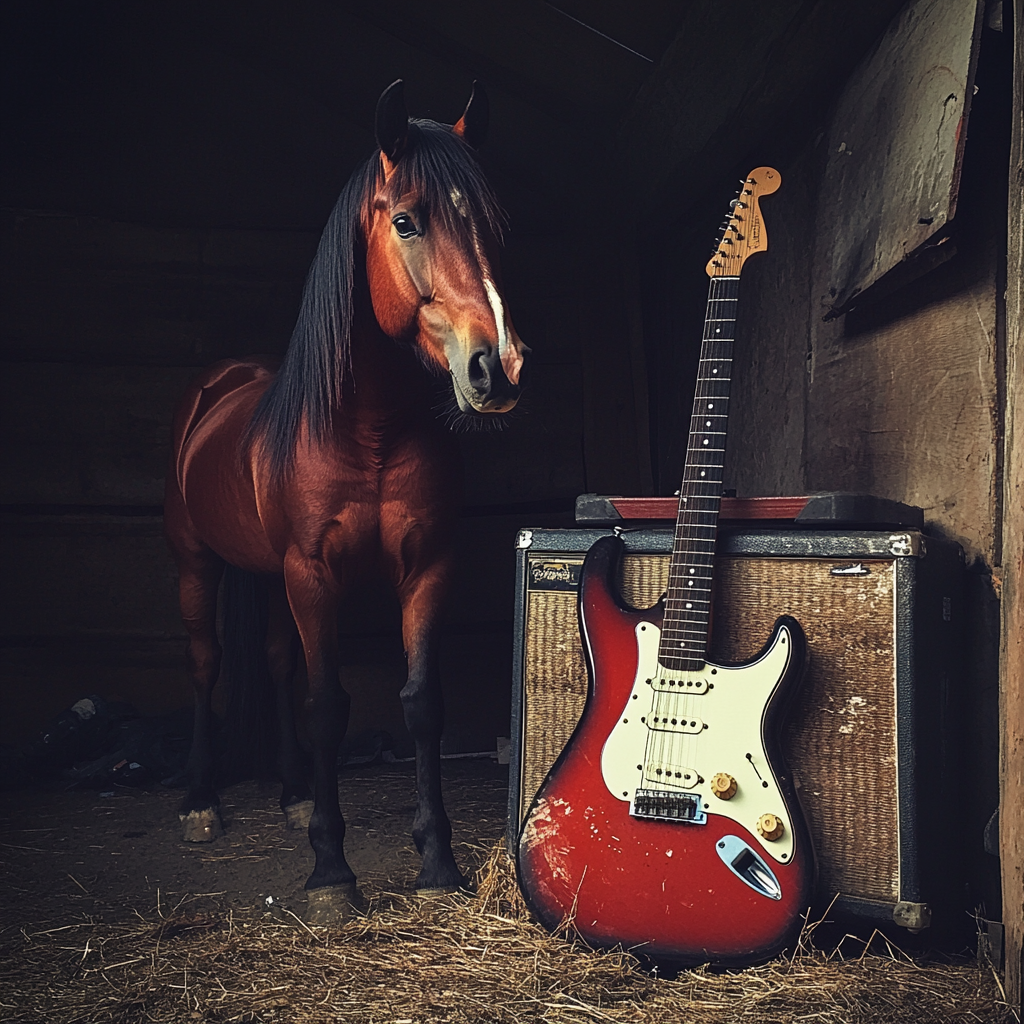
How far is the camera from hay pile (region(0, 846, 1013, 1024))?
170 cm

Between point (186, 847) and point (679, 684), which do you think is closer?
point (679, 684)

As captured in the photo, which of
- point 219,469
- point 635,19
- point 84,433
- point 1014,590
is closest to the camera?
point 1014,590

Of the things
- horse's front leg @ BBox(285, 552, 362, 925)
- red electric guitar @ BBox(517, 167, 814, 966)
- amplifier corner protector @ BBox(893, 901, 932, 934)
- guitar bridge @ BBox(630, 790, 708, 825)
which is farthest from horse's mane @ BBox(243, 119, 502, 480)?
amplifier corner protector @ BBox(893, 901, 932, 934)

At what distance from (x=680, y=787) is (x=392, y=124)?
1576 millimetres

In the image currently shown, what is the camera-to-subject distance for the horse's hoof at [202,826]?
3062 millimetres

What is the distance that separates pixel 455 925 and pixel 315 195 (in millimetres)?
3334

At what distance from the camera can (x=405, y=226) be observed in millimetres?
2250

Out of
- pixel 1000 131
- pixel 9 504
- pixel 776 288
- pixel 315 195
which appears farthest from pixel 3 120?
pixel 1000 131

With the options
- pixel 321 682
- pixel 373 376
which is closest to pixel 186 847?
pixel 321 682

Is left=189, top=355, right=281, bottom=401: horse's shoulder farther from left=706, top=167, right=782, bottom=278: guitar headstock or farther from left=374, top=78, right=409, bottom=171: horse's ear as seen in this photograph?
left=706, top=167, right=782, bottom=278: guitar headstock

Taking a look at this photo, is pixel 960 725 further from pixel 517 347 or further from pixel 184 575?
pixel 184 575

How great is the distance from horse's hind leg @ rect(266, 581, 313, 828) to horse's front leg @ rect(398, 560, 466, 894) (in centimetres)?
96

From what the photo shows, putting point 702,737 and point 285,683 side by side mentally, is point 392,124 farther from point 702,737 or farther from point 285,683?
point 285,683

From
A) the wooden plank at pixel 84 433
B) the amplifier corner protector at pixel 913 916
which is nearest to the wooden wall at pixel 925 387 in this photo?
the amplifier corner protector at pixel 913 916
